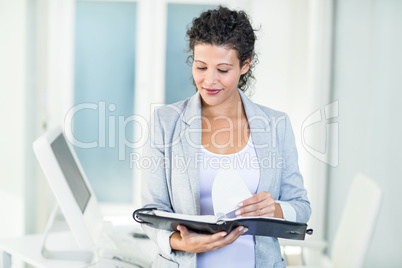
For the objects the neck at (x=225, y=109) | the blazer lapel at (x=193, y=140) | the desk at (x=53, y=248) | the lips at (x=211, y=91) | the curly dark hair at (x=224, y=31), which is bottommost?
the desk at (x=53, y=248)

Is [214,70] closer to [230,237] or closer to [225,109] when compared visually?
[225,109]

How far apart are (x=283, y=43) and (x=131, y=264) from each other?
2938mm

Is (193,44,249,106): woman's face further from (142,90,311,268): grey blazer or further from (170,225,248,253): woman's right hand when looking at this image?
(170,225,248,253): woman's right hand

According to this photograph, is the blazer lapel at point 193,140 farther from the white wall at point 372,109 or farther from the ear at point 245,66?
the white wall at point 372,109

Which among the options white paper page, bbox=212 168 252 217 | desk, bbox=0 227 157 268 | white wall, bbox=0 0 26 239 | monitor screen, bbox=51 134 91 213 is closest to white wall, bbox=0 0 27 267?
white wall, bbox=0 0 26 239

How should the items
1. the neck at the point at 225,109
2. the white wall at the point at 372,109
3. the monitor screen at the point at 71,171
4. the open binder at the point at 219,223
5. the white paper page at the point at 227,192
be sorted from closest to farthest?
1. the open binder at the point at 219,223
2. the white paper page at the point at 227,192
3. the neck at the point at 225,109
4. the monitor screen at the point at 71,171
5. the white wall at the point at 372,109

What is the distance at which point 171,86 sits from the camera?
200 inches

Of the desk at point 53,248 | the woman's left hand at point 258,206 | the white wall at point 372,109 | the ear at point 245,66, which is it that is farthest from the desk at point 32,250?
the white wall at point 372,109

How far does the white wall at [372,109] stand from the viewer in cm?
266

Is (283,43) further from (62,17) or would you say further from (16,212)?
(16,212)

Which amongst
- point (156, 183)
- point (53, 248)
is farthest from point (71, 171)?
point (156, 183)

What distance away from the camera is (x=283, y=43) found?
424cm

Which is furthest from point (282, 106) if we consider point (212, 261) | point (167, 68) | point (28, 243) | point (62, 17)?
point (212, 261)

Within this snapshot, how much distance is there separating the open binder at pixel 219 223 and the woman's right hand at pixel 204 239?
0.01 metres
